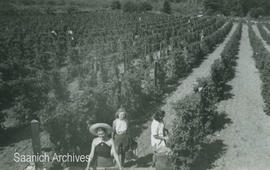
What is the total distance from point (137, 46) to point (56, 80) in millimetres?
11674

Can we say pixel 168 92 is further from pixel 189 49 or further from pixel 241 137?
pixel 189 49

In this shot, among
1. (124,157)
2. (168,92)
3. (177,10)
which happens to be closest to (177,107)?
(124,157)

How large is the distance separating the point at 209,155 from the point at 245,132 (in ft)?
6.43

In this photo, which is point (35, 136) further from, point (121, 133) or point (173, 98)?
point (173, 98)

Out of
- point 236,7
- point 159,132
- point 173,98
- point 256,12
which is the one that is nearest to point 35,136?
point 159,132

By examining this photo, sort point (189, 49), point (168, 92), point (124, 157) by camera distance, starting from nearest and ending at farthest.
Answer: point (124, 157) → point (168, 92) → point (189, 49)

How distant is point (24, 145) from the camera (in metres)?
9.83

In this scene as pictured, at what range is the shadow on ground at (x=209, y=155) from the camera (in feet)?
26.1

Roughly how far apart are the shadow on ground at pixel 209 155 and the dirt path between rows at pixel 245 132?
122mm

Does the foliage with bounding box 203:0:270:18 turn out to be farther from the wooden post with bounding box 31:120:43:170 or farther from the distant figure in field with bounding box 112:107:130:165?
the wooden post with bounding box 31:120:43:170

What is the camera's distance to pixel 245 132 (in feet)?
32.6

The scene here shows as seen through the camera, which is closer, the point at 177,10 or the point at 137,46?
the point at 137,46

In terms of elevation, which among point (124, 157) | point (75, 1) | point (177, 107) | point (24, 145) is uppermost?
point (75, 1)

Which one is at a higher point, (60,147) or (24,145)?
(60,147)
